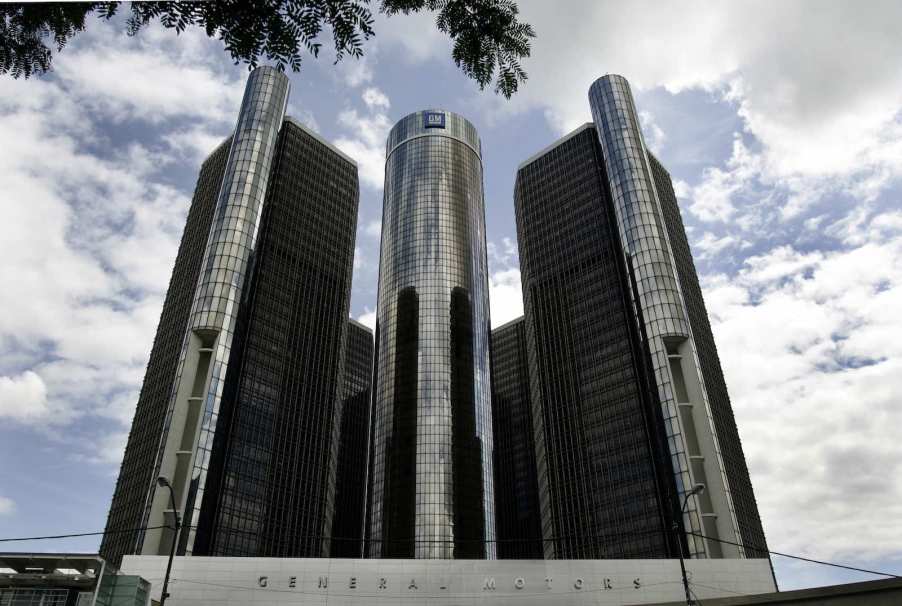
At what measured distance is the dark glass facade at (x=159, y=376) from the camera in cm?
13262

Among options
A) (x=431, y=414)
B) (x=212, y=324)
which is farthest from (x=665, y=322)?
(x=212, y=324)

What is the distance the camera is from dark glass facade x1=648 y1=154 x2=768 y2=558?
147625 millimetres

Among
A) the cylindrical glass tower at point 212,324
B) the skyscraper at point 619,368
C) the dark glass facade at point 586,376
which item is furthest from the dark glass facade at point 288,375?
the skyscraper at point 619,368

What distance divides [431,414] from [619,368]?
56258 millimetres

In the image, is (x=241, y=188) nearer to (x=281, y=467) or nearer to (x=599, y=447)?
(x=281, y=467)

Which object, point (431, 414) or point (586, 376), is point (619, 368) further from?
point (431, 414)

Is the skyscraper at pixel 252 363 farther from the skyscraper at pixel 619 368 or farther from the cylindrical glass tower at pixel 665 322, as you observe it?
the cylindrical glass tower at pixel 665 322

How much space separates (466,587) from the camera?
64.8 m

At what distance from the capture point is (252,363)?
138500 mm

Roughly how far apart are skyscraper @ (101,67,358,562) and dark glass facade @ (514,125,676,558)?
176ft

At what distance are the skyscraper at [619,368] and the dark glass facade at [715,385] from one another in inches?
26.3

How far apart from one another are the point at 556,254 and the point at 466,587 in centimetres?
11809

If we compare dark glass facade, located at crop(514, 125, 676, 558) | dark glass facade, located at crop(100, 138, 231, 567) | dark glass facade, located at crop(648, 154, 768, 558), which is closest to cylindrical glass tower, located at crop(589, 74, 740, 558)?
dark glass facade, located at crop(514, 125, 676, 558)

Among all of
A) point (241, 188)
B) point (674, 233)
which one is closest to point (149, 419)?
point (241, 188)
